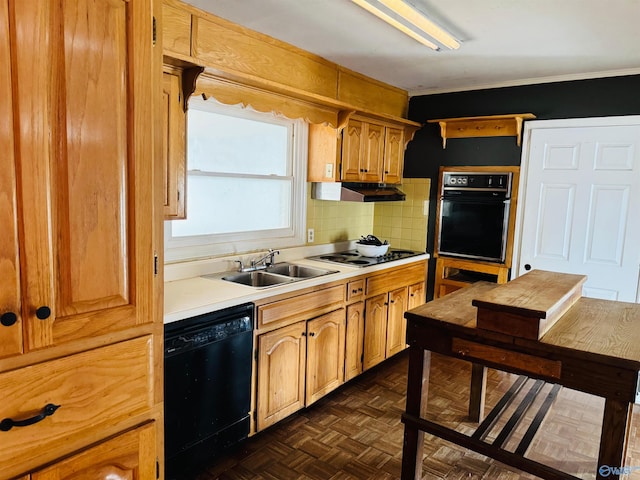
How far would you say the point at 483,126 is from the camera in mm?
3832

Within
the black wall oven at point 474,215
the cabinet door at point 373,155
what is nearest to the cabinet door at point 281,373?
the cabinet door at point 373,155

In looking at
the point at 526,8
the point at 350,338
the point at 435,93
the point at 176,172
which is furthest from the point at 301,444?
the point at 435,93

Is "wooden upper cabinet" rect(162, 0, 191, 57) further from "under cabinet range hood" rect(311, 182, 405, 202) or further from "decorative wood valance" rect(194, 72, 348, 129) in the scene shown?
"under cabinet range hood" rect(311, 182, 405, 202)

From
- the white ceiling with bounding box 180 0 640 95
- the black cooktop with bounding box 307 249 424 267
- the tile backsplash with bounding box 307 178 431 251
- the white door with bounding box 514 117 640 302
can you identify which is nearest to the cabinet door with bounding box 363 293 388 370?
the black cooktop with bounding box 307 249 424 267

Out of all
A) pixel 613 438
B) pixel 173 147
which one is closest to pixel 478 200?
pixel 613 438

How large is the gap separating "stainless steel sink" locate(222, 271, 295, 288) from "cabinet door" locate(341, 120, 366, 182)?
988 mm

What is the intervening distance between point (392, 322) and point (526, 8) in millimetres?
2411

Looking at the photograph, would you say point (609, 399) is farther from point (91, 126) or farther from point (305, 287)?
point (91, 126)

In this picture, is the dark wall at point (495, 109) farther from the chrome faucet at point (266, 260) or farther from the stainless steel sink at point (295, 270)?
the chrome faucet at point (266, 260)

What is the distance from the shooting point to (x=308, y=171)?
11.7 feet

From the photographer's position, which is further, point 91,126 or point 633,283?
point 633,283

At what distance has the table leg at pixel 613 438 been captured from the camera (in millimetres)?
1661

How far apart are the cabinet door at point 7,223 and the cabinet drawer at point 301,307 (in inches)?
54.3

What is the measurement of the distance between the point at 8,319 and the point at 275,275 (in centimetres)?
188
